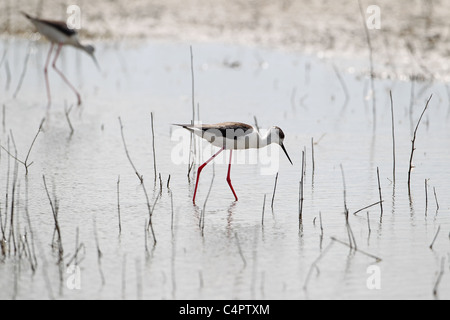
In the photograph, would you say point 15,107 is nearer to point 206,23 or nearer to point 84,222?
point 84,222

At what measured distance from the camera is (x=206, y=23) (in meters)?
15.3

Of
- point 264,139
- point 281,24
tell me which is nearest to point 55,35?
point 281,24

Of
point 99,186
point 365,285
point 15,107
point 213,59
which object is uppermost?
point 213,59

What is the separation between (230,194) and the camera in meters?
6.22

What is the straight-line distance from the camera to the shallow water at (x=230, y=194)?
4.48 m

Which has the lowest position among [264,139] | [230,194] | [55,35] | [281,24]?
[230,194]

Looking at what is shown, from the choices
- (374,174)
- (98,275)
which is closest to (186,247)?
(98,275)

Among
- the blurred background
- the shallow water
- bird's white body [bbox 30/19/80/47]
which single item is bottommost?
the shallow water

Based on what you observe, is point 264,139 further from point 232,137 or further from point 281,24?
point 281,24

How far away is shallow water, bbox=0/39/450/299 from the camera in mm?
4484

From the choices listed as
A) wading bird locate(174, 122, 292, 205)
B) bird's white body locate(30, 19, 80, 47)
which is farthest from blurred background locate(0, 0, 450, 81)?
wading bird locate(174, 122, 292, 205)

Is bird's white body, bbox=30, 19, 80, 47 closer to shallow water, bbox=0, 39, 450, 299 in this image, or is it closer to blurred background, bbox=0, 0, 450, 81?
shallow water, bbox=0, 39, 450, 299

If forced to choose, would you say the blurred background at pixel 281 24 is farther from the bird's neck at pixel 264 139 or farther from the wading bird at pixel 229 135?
the wading bird at pixel 229 135

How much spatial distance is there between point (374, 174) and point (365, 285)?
2353 mm
